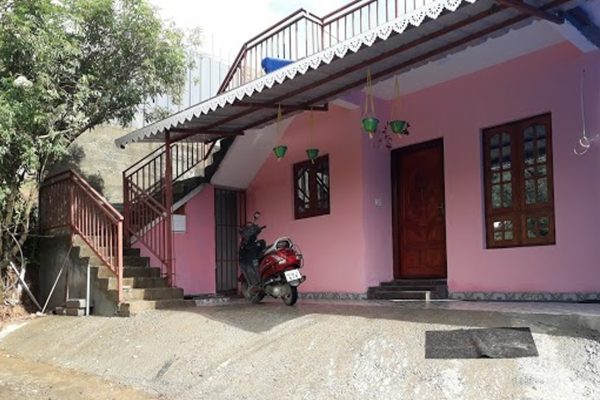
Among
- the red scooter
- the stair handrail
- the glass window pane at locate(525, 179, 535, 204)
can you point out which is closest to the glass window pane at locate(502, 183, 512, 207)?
the glass window pane at locate(525, 179, 535, 204)

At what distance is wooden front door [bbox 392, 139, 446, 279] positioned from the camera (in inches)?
332

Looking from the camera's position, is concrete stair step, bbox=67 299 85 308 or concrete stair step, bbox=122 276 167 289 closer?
concrete stair step, bbox=122 276 167 289

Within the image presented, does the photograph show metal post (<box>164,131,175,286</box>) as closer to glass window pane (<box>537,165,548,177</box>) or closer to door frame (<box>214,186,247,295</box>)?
door frame (<box>214,186,247,295</box>)

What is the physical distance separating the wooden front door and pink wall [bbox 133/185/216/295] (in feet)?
11.1

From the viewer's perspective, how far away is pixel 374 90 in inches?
341

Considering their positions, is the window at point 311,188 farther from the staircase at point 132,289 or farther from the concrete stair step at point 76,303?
the concrete stair step at point 76,303

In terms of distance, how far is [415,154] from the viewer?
8812mm

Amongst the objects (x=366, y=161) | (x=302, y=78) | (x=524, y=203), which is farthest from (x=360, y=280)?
(x=302, y=78)

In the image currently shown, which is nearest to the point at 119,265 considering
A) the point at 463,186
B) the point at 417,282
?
the point at 417,282

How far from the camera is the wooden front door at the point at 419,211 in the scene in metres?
8.44

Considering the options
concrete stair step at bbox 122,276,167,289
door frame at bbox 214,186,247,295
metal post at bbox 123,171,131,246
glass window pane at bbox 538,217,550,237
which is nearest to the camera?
glass window pane at bbox 538,217,550,237

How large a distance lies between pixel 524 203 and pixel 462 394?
12.5 feet

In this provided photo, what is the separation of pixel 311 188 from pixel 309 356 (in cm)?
468

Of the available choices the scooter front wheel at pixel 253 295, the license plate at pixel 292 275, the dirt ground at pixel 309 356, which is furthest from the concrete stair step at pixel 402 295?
the scooter front wheel at pixel 253 295
